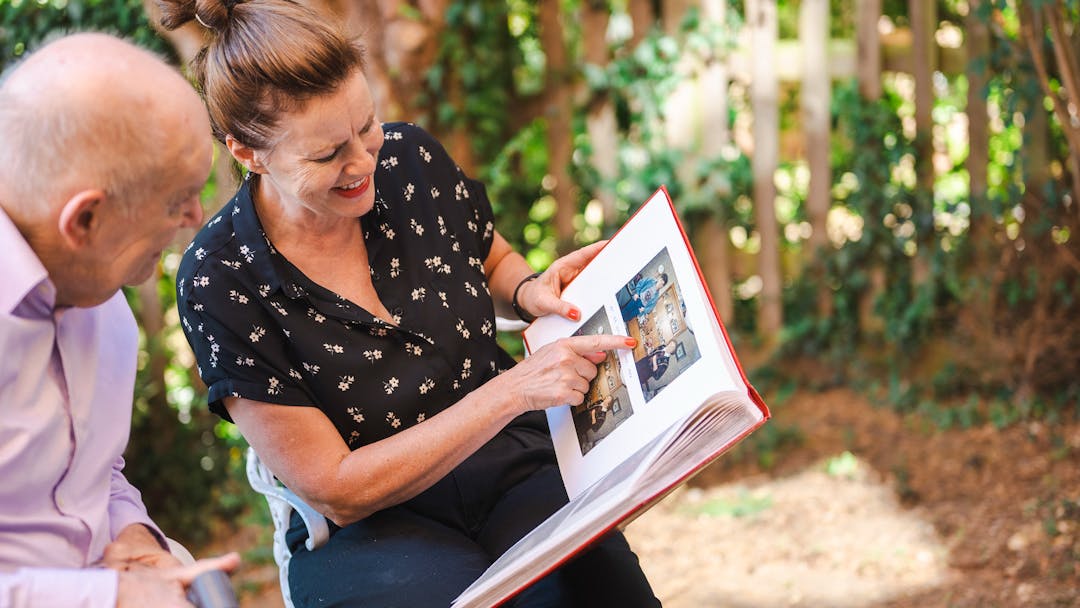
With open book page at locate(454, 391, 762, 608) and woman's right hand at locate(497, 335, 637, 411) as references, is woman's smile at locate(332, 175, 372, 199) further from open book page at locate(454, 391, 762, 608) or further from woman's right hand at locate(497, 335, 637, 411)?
open book page at locate(454, 391, 762, 608)

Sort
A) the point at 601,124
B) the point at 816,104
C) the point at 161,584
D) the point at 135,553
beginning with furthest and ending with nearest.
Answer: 1. the point at 601,124
2. the point at 816,104
3. the point at 135,553
4. the point at 161,584

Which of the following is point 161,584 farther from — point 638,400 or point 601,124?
point 601,124

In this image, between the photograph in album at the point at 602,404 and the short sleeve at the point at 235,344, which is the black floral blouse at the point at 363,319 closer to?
the short sleeve at the point at 235,344

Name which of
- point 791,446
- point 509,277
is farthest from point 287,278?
point 791,446

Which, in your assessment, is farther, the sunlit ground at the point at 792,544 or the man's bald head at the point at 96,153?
the sunlit ground at the point at 792,544

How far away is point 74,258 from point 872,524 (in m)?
2.81

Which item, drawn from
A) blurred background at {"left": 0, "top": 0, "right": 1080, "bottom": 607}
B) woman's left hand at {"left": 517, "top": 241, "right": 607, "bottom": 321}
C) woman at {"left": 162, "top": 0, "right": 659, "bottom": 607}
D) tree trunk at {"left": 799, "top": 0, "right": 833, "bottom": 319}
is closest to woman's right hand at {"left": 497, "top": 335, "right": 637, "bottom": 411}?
woman at {"left": 162, "top": 0, "right": 659, "bottom": 607}

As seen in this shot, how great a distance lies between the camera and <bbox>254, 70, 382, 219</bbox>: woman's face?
180cm

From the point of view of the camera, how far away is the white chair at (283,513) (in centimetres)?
189

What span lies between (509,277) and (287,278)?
49 centimetres

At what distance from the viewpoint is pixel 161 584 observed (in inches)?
55.5

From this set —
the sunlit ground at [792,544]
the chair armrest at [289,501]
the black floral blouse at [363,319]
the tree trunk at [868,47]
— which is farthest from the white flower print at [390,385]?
the tree trunk at [868,47]

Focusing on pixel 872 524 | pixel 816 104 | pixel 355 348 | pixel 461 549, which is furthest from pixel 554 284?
pixel 816 104

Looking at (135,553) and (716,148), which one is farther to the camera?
(716,148)
